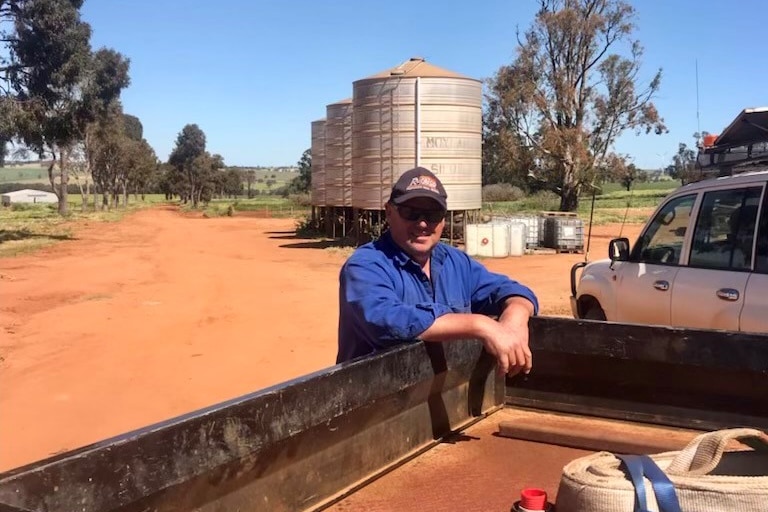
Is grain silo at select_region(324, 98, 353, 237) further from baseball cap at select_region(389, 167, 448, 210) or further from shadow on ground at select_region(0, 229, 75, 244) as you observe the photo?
baseball cap at select_region(389, 167, 448, 210)

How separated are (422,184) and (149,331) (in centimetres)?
1009

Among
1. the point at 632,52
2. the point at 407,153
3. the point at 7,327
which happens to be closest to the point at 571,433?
the point at 7,327

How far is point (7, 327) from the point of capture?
13.1 metres

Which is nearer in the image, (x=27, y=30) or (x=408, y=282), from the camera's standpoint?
(x=408, y=282)

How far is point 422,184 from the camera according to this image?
351cm

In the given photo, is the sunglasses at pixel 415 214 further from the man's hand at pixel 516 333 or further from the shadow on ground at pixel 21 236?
the shadow on ground at pixel 21 236

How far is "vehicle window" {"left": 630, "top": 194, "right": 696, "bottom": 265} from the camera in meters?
6.16

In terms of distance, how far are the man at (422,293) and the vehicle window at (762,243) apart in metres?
2.30

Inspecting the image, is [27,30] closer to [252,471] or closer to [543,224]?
[543,224]

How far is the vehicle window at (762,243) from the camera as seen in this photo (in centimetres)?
525

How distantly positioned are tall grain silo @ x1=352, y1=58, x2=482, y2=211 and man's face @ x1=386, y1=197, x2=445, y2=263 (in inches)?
889

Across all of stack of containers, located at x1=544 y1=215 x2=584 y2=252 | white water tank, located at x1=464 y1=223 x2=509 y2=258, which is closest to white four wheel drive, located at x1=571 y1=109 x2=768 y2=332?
white water tank, located at x1=464 y1=223 x2=509 y2=258

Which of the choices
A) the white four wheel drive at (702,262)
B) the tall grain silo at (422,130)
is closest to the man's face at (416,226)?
the white four wheel drive at (702,262)

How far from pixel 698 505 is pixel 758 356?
1655 millimetres
